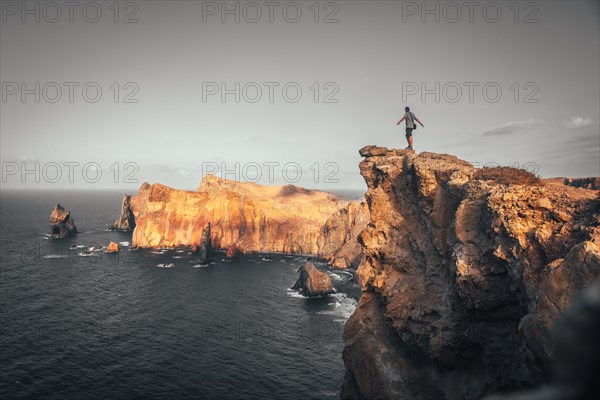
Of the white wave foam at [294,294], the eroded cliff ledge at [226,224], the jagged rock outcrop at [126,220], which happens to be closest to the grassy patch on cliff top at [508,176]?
the white wave foam at [294,294]

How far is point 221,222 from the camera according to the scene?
433 feet

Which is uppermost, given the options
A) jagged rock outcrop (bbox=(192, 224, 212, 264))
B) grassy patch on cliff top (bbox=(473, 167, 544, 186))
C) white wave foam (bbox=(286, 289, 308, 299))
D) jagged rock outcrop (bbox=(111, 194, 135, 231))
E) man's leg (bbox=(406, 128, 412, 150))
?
man's leg (bbox=(406, 128, 412, 150))

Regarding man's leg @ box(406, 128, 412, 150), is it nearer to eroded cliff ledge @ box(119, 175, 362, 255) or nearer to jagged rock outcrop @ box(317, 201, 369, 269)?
jagged rock outcrop @ box(317, 201, 369, 269)

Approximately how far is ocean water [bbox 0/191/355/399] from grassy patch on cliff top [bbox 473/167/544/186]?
30.8m

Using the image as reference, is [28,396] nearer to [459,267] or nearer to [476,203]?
[459,267]

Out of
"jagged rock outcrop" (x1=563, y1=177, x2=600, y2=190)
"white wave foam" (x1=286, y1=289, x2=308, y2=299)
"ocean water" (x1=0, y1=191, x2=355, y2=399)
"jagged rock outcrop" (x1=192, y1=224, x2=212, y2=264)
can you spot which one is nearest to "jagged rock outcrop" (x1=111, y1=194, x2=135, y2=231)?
"ocean water" (x1=0, y1=191, x2=355, y2=399)

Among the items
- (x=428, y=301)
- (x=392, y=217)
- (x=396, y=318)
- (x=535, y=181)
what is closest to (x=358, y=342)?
(x=396, y=318)

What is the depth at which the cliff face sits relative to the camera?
705 inches

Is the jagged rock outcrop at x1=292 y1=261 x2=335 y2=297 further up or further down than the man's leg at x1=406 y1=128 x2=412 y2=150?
further down

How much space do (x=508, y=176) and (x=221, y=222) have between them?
114 metres

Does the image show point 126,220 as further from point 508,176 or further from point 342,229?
point 508,176

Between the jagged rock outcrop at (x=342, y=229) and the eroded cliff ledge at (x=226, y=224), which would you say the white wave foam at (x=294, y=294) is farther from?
the eroded cliff ledge at (x=226, y=224)

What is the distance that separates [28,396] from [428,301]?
143ft

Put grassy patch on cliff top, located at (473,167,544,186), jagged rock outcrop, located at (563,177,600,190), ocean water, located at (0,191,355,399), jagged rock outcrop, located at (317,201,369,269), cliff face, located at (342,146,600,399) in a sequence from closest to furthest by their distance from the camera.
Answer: cliff face, located at (342,146,600,399), grassy patch on cliff top, located at (473,167,544,186), ocean water, located at (0,191,355,399), jagged rock outcrop, located at (563,177,600,190), jagged rock outcrop, located at (317,201,369,269)
